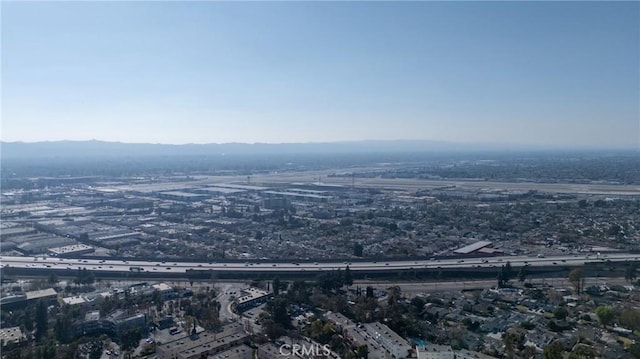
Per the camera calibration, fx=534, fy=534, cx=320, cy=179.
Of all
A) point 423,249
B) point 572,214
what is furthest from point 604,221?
point 423,249

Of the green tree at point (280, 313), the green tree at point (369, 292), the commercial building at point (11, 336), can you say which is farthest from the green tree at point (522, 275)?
the commercial building at point (11, 336)

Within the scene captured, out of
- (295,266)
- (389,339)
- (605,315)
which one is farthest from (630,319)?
(295,266)

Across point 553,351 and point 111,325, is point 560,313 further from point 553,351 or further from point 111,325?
point 111,325

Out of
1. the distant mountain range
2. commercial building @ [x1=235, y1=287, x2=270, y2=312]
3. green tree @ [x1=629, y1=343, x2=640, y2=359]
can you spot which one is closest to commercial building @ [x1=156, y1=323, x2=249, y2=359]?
commercial building @ [x1=235, y1=287, x2=270, y2=312]

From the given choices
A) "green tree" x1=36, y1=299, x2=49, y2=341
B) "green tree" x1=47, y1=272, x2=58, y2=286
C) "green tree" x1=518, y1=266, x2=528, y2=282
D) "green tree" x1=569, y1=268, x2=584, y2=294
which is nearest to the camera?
"green tree" x1=36, y1=299, x2=49, y2=341

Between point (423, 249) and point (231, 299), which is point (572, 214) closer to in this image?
point (423, 249)

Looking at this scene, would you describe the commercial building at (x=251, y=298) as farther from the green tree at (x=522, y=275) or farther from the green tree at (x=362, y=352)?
the green tree at (x=522, y=275)

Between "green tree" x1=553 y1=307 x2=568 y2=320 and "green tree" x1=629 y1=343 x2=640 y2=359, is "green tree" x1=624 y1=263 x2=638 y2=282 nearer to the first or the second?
"green tree" x1=553 y1=307 x2=568 y2=320
